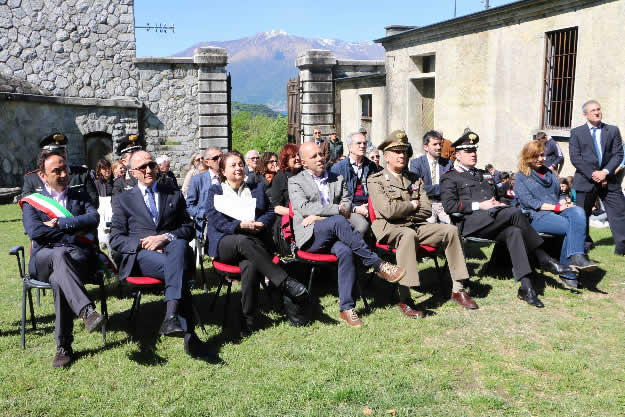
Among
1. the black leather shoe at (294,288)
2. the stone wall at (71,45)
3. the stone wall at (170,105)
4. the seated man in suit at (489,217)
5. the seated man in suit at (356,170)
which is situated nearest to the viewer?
the black leather shoe at (294,288)

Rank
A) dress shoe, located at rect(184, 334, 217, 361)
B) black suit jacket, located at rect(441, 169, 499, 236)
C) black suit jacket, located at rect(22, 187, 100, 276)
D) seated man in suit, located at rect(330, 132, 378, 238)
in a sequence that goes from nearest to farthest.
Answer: dress shoe, located at rect(184, 334, 217, 361)
black suit jacket, located at rect(22, 187, 100, 276)
black suit jacket, located at rect(441, 169, 499, 236)
seated man in suit, located at rect(330, 132, 378, 238)

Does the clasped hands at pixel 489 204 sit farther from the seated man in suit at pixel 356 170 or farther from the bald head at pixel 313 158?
the bald head at pixel 313 158

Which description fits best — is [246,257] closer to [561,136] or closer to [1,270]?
[1,270]

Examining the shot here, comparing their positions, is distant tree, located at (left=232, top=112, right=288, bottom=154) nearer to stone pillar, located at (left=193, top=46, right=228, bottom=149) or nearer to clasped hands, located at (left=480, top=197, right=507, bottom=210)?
stone pillar, located at (left=193, top=46, right=228, bottom=149)

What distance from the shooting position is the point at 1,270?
751 cm

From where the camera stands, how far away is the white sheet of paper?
5.39 meters

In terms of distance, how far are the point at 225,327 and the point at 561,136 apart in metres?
7.70

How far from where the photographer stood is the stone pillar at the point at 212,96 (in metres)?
16.0

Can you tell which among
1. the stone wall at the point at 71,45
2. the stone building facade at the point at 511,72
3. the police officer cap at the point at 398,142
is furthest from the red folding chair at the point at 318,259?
the stone wall at the point at 71,45

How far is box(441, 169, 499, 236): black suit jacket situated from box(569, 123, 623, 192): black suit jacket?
1929 millimetres

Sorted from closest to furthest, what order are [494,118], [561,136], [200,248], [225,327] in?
[225,327] → [200,248] → [561,136] → [494,118]

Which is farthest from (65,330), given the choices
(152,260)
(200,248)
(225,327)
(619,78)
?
(619,78)

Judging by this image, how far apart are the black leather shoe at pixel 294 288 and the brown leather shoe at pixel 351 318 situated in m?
0.48

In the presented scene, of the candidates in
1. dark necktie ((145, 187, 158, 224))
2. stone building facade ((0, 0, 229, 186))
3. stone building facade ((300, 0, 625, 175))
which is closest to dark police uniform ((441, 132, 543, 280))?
dark necktie ((145, 187, 158, 224))
